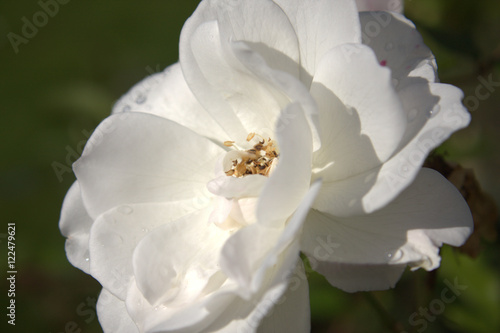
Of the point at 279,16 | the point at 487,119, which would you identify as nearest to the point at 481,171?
the point at 487,119

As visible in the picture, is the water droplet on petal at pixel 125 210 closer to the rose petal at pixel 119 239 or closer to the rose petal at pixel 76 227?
the rose petal at pixel 119 239

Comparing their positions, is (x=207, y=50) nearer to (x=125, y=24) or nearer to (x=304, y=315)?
(x=304, y=315)

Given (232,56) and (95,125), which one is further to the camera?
(95,125)

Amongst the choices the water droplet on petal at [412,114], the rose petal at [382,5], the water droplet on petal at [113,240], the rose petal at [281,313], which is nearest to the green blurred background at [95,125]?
the rose petal at [382,5]

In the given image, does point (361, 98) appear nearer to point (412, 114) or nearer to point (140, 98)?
point (412, 114)

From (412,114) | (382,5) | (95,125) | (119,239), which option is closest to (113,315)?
(119,239)

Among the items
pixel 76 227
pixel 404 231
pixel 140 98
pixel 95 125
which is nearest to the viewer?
pixel 404 231

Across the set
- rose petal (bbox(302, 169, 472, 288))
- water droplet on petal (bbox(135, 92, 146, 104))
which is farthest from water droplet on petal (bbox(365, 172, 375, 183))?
water droplet on petal (bbox(135, 92, 146, 104))
